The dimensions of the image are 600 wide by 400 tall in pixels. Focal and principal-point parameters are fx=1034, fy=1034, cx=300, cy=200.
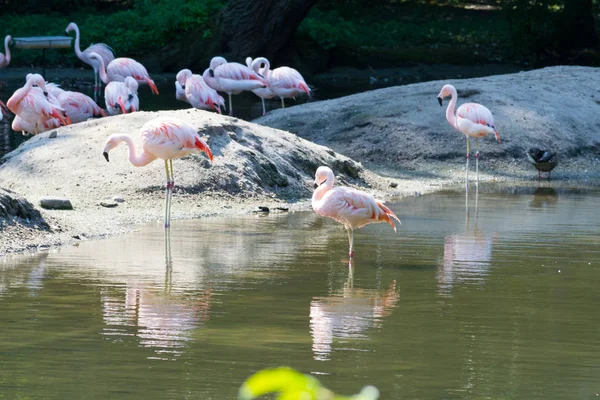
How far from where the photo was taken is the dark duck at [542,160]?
13.0 meters

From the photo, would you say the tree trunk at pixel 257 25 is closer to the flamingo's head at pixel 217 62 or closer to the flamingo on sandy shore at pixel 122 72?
the flamingo's head at pixel 217 62

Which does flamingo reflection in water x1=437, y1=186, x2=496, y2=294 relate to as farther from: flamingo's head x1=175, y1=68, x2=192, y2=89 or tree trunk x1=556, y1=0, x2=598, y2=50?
tree trunk x1=556, y1=0, x2=598, y2=50

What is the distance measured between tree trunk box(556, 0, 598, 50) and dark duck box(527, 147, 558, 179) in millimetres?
13563

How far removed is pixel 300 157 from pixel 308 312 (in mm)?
5768

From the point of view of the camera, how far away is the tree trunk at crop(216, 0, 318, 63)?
2241 cm

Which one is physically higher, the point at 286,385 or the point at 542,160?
the point at 542,160

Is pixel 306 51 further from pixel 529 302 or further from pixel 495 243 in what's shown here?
pixel 529 302

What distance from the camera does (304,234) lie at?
339 inches

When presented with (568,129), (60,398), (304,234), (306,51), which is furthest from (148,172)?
(306,51)

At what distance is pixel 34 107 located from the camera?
1212cm

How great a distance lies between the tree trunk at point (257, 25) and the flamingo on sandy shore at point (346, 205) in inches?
602

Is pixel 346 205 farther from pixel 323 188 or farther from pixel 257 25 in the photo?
pixel 257 25

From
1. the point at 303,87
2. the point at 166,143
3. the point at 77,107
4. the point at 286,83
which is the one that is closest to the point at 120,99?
the point at 77,107

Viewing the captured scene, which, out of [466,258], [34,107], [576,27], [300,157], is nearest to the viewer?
[466,258]
